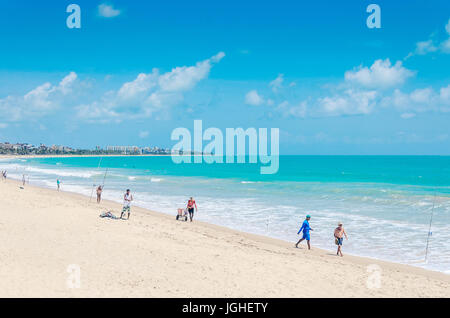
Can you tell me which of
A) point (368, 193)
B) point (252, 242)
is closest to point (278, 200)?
point (368, 193)

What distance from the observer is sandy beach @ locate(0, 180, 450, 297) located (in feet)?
26.2

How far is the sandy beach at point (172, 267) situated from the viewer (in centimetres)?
798

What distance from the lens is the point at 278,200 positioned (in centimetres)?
2923

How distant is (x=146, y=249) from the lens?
1110 cm

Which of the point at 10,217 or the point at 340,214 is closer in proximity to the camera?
the point at 10,217

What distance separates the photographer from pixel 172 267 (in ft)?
31.0

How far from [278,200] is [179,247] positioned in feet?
60.2
